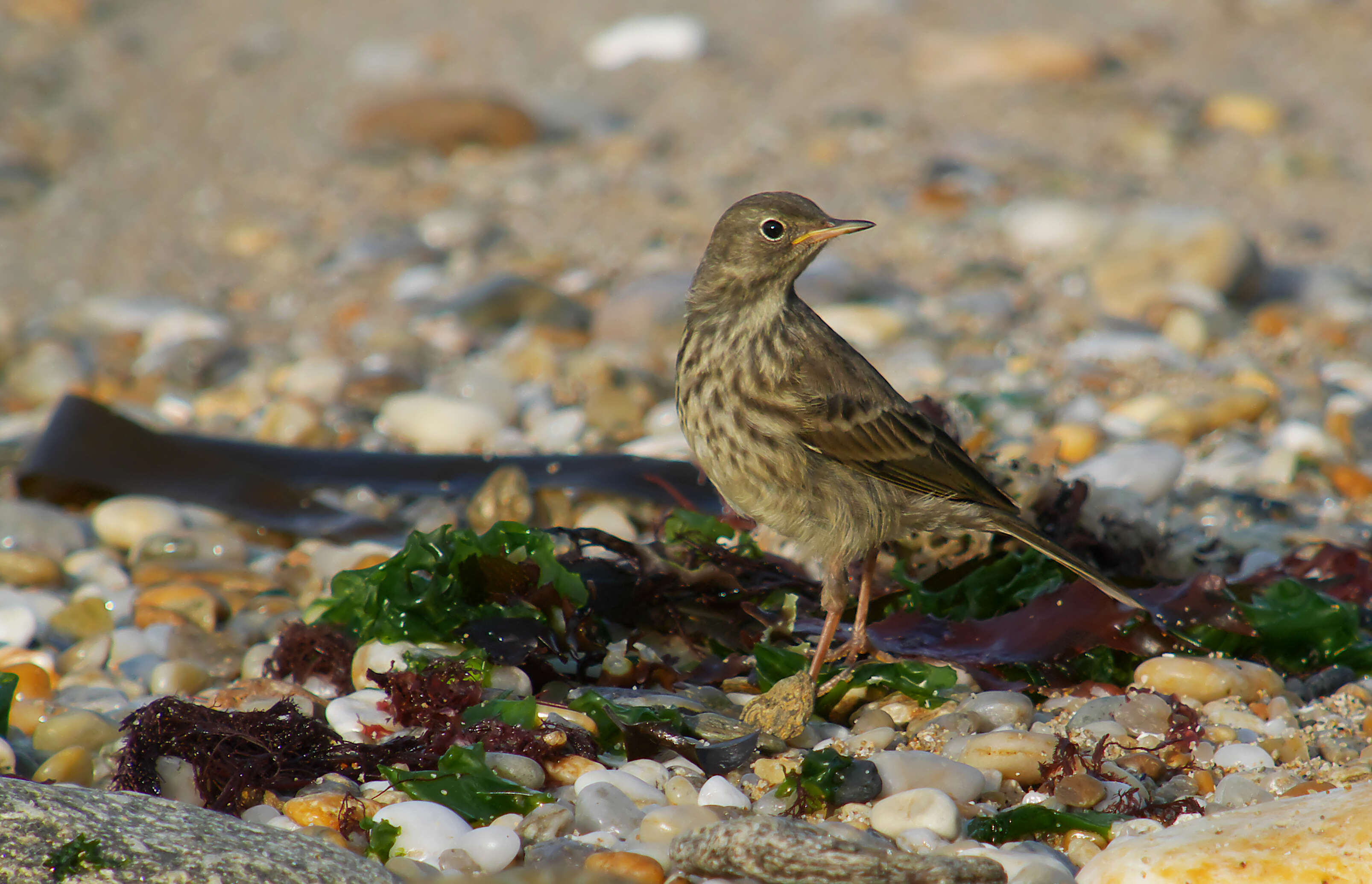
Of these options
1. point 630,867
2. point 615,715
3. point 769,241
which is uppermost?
point 769,241

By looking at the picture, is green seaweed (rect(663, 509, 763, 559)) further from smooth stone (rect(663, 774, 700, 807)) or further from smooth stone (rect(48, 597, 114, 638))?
smooth stone (rect(48, 597, 114, 638))

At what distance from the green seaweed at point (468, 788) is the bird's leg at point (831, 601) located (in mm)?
1048

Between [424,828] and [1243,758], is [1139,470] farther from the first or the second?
[424,828]

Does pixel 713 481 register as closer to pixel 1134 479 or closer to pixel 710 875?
pixel 710 875

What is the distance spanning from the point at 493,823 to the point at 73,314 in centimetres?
725

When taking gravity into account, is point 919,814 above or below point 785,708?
below

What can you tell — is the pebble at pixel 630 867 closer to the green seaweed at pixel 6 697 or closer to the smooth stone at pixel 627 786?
the smooth stone at pixel 627 786

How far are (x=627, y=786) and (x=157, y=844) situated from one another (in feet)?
3.85

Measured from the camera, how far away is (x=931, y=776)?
3.65m

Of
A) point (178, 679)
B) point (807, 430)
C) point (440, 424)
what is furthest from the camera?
point (440, 424)

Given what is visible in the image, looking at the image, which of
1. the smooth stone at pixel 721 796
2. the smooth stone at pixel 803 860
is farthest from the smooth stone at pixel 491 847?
the smooth stone at pixel 721 796

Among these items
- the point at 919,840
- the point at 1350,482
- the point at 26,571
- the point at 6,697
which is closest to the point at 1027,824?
the point at 919,840

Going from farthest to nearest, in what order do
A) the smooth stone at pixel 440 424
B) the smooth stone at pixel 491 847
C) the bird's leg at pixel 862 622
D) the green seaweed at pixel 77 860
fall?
the smooth stone at pixel 440 424 → the bird's leg at pixel 862 622 → the smooth stone at pixel 491 847 → the green seaweed at pixel 77 860

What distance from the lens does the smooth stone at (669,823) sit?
11.3 ft
